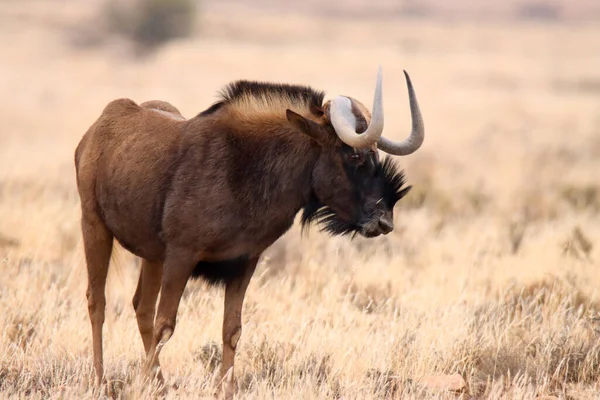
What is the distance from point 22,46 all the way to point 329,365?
4585 cm

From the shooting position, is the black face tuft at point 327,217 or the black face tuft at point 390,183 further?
the black face tuft at point 327,217

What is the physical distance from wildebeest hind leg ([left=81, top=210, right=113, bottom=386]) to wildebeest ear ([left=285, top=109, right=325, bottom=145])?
5.74 ft

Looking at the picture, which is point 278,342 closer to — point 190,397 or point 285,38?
point 190,397

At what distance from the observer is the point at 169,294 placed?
5949 mm

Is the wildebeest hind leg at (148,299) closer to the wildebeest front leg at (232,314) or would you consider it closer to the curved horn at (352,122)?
the wildebeest front leg at (232,314)

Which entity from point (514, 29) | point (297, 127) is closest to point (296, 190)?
point (297, 127)

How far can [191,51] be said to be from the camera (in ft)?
154

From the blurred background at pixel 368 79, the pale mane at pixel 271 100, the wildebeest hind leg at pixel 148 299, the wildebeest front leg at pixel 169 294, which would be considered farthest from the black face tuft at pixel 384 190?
the blurred background at pixel 368 79

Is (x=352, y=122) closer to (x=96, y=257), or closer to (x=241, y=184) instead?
(x=241, y=184)

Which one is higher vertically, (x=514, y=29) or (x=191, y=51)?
(x=514, y=29)

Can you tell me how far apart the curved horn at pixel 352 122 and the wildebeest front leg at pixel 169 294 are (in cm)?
126

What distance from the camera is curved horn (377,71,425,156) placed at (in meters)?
5.71

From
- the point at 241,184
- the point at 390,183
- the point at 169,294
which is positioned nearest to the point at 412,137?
the point at 390,183

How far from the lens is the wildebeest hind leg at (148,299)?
22.1 feet
